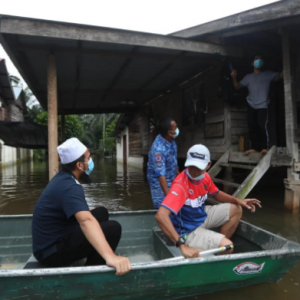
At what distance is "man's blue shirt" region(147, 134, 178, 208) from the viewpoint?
127 inches

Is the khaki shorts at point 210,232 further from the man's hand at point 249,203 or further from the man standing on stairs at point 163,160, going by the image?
the man standing on stairs at point 163,160

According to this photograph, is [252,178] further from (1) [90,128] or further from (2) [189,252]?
(1) [90,128]

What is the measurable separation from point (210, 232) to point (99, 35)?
3.88m

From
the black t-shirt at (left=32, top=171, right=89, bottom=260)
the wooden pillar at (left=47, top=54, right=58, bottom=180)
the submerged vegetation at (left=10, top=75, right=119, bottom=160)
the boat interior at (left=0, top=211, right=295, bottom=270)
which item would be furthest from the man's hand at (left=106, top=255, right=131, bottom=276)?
the submerged vegetation at (left=10, top=75, right=119, bottom=160)

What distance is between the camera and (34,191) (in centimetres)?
805

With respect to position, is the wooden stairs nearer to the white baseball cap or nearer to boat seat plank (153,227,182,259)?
boat seat plank (153,227,182,259)

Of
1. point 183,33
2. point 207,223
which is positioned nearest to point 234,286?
point 207,223

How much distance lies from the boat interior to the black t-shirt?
0.28m

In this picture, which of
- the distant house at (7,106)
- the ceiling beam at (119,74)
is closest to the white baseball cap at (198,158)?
the ceiling beam at (119,74)

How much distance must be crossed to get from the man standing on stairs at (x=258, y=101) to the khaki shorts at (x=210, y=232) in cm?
287

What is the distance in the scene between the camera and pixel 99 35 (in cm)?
494

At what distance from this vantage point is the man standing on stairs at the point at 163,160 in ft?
10.6

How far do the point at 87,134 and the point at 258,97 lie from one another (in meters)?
30.0

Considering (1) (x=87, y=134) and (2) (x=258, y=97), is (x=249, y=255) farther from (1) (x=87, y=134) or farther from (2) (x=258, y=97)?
(1) (x=87, y=134)
